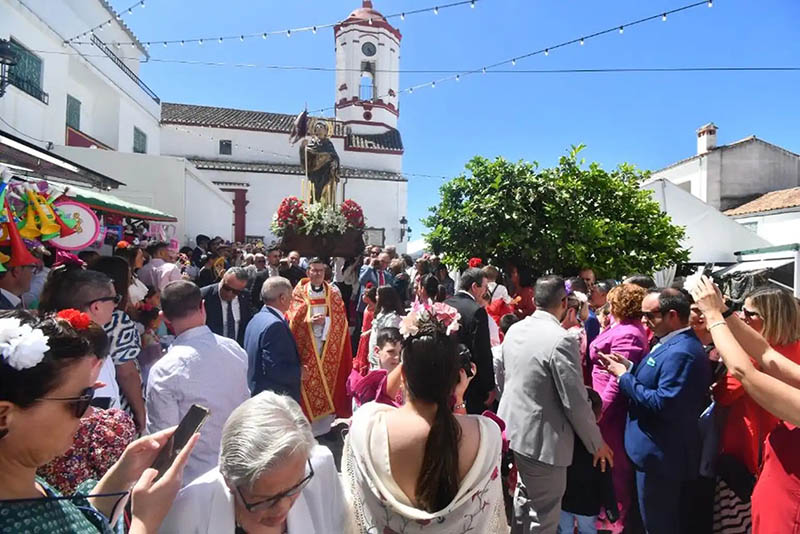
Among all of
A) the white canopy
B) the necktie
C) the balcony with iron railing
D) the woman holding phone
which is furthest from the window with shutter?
the woman holding phone

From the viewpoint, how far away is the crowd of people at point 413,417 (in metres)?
1.45

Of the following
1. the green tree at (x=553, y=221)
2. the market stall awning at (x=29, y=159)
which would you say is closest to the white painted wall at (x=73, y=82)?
the market stall awning at (x=29, y=159)

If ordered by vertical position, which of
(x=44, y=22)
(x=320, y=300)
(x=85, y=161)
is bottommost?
(x=320, y=300)

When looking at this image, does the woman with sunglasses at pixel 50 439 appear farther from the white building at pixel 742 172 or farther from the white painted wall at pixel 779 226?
the white building at pixel 742 172

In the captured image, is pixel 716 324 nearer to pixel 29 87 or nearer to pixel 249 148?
pixel 29 87

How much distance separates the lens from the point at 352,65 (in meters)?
30.8

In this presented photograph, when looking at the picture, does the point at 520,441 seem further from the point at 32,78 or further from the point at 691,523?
the point at 32,78

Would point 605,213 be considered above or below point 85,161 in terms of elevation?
below

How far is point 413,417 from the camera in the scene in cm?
205

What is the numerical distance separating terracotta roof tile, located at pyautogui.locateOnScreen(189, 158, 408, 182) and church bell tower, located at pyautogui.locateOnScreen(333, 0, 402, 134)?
3.20m

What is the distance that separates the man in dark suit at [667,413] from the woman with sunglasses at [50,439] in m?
A: 2.55

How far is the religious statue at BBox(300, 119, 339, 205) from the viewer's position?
413 inches

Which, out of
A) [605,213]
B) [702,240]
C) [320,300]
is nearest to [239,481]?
[320,300]

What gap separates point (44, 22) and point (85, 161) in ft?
12.4
